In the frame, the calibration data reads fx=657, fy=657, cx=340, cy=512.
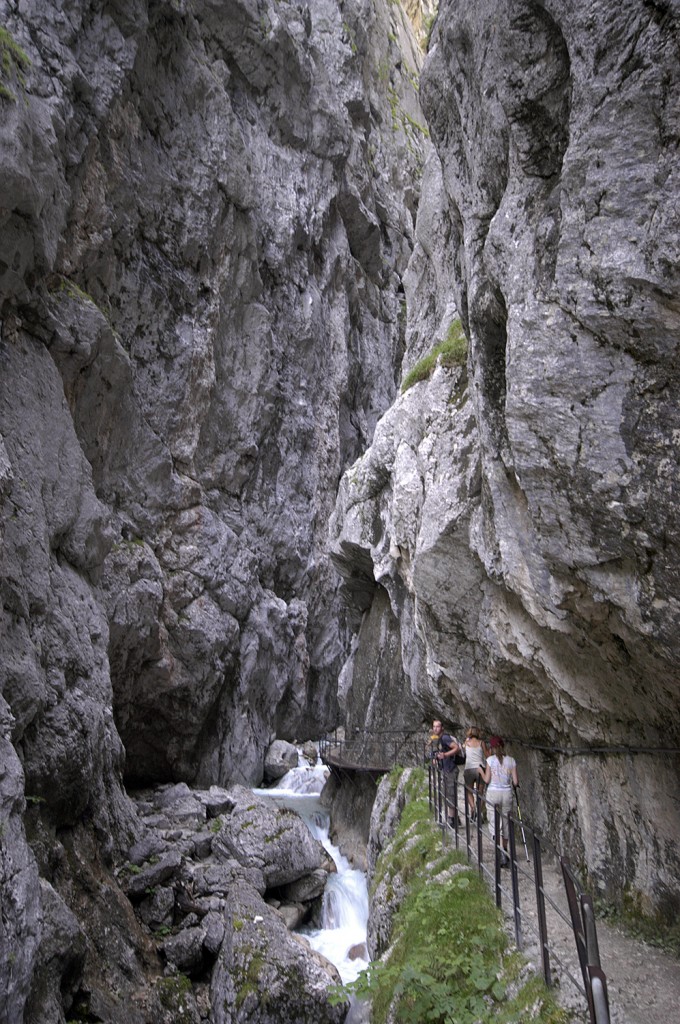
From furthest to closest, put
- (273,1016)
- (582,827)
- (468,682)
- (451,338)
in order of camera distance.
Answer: (451,338) < (468,682) < (273,1016) < (582,827)

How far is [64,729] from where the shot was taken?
11508mm

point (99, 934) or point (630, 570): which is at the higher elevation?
point (630, 570)

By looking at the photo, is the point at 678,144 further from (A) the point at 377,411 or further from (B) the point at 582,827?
(A) the point at 377,411

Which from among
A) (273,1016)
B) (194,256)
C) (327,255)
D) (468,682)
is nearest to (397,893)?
(273,1016)

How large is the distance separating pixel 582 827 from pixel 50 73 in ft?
58.8

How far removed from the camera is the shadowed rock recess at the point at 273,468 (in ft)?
19.5

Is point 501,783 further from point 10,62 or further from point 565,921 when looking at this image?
point 10,62

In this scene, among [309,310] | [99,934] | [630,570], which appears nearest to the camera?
[630,570]

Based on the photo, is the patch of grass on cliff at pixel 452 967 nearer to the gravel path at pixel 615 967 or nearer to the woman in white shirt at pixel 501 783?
the gravel path at pixel 615 967

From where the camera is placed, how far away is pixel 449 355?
1219 centimetres

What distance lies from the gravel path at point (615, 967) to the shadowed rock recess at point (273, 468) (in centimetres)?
72

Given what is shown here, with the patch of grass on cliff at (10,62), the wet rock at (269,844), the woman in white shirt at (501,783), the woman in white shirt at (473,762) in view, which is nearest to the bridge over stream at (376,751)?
the wet rock at (269,844)

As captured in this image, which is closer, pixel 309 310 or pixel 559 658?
pixel 559 658

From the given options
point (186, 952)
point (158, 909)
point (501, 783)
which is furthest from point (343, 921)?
point (501, 783)
